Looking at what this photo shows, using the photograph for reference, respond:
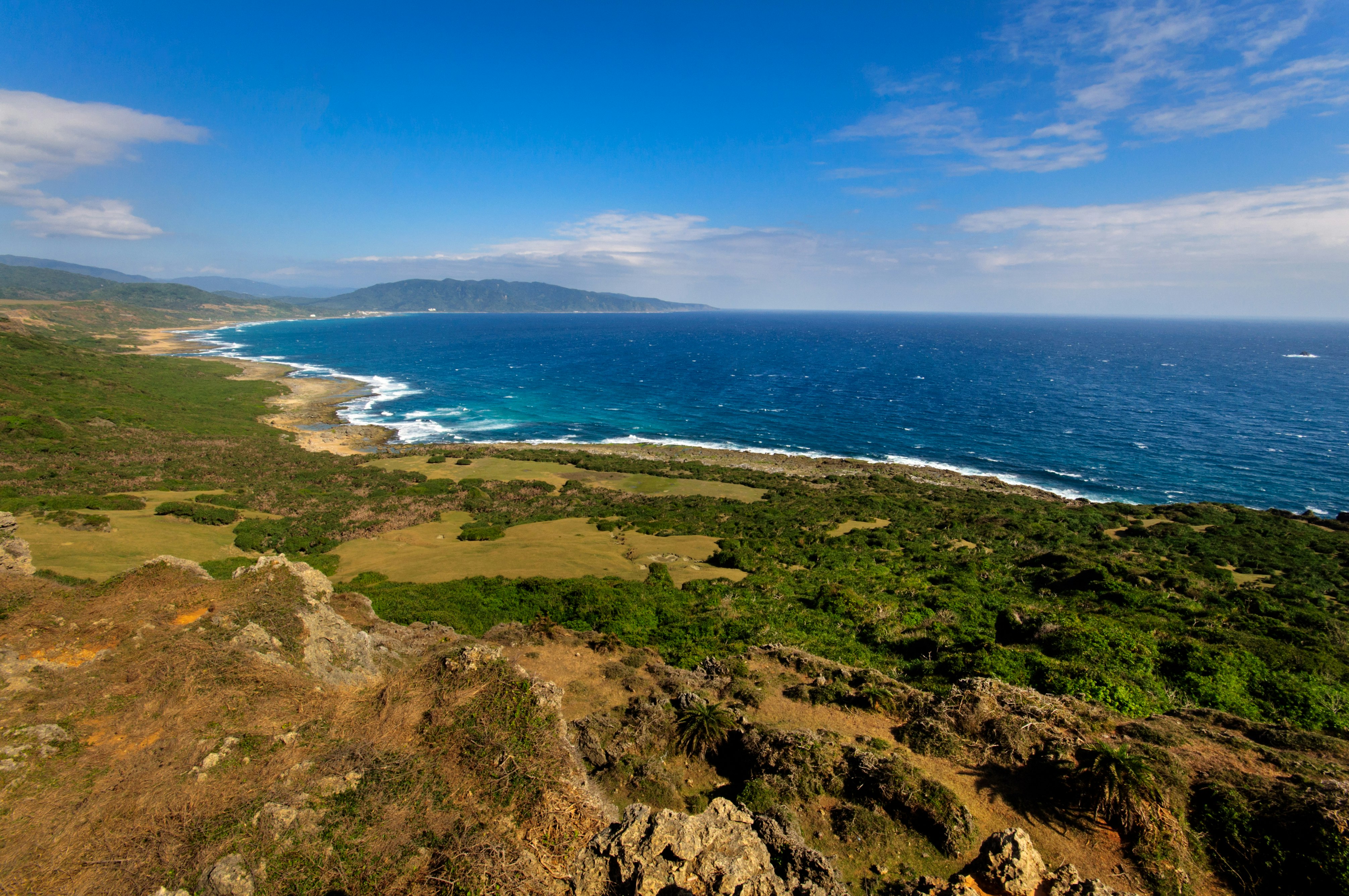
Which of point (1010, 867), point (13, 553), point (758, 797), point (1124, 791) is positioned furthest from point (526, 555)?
point (1124, 791)

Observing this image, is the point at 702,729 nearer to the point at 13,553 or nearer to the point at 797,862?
the point at 797,862

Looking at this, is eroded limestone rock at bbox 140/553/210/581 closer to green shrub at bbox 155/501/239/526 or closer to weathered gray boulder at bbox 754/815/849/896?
weathered gray boulder at bbox 754/815/849/896

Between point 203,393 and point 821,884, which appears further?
point 203,393

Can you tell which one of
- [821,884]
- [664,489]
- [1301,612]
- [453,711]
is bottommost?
[664,489]

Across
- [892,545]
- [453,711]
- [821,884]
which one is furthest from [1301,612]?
[453,711]

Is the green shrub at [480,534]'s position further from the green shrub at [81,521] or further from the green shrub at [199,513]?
the green shrub at [81,521]

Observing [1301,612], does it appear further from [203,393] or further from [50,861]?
[203,393]

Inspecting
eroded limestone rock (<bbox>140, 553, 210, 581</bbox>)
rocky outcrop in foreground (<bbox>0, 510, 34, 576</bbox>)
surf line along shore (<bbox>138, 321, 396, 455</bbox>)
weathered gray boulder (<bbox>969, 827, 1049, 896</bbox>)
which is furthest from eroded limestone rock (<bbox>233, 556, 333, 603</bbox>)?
surf line along shore (<bbox>138, 321, 396, 455</bbox>)
